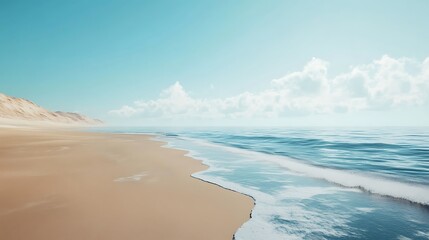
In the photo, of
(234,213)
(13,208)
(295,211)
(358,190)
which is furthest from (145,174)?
(358,190)

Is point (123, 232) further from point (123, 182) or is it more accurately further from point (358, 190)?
point (358, 190)

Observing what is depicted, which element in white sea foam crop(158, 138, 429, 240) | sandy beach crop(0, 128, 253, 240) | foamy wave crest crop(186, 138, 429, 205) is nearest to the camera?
sandy beach crop(0, 128, 253, 240)

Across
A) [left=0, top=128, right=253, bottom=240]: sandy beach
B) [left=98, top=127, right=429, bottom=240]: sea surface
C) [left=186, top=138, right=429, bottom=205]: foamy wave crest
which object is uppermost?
[left=0, top=128, right=253, bottom=240]: sandy beach

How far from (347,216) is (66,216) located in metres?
6.58

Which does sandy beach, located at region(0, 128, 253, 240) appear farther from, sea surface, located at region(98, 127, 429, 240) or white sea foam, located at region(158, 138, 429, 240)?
sea surface, located at region(98, 127, 429, 240)

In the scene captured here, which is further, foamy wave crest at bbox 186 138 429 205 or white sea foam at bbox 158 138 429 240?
foamy wave crest at bbox 186 138 429 205

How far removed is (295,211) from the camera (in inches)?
234

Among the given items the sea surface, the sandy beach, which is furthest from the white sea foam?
the sandy beach

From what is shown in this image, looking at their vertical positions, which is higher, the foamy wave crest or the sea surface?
the sea surface

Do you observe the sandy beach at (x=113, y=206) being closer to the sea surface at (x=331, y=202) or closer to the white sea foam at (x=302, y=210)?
the white sea foam at (x=302, y=210)

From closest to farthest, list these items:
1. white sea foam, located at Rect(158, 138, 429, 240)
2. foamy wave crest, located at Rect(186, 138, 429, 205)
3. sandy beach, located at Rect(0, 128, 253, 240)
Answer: sandy beach, located at Rect(0, 128, 253, 240)
white sea foam, located at Rect(158, 138, 429, 240)
foamy wave crest, located at Rect(186, 138, 429, 205)

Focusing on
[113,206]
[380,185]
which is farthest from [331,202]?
[113,206]

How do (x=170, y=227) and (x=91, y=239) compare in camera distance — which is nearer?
(x=91, y=239)

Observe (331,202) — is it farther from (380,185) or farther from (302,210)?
(380,185)
